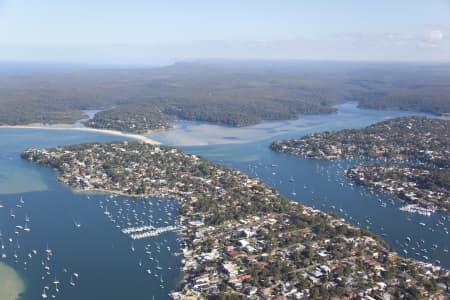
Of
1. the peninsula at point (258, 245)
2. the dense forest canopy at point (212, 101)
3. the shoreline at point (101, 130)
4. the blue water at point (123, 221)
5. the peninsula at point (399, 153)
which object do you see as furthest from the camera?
the dense forest canopy at point (212, 101)

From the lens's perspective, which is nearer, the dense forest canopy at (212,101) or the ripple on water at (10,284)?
the ripple on water at (10,284)

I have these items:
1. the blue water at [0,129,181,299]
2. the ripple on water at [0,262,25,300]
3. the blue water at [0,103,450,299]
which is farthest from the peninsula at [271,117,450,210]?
the ripple on water at [0,262,25,300]

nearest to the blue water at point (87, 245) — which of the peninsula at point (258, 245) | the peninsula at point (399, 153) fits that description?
the peninsula at point (258, 245)

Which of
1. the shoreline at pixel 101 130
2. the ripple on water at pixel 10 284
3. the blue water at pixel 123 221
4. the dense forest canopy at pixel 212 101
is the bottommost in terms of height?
the ripple on water at pixel 10 284

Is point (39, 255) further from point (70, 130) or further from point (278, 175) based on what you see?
point (70, 130)

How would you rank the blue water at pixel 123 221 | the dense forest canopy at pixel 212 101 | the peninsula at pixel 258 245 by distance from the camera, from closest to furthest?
the peninsula at pixel 258 245 < the blue water at pixel 123 221 < the dense forest canopy at pixel 212 101

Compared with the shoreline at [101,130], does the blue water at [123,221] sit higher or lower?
lower

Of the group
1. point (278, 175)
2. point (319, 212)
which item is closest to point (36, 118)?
point (278, 175)

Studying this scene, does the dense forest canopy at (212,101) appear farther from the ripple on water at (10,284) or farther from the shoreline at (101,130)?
the ripple on water at (10,284)
